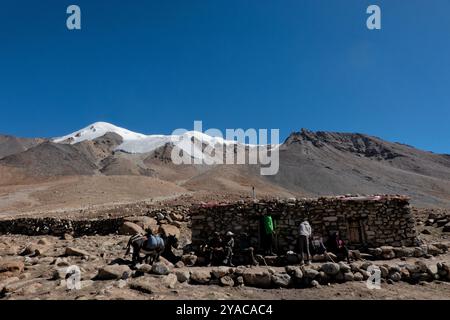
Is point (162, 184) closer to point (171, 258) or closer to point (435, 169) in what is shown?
point (171, 258)

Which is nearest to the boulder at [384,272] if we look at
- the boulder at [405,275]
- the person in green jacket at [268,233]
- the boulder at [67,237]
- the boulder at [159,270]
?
the boulder at [405,275]

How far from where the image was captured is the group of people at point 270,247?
1157 centimetres

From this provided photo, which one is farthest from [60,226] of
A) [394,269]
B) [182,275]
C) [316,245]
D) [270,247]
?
[394,269]

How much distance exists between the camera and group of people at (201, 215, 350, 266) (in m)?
11.6

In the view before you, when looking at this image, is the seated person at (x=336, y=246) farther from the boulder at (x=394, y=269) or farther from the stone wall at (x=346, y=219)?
the boulder at (x=394, y=269)

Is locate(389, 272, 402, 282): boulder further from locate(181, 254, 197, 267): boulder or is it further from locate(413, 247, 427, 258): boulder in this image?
locate(181, 254, 197, 267): boulder

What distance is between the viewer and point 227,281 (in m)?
9.38

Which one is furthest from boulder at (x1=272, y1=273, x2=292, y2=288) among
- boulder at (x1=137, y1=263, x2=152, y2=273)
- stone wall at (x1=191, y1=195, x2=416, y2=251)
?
stone wall at (x1=191, y1=195, x2=416, y2=251)

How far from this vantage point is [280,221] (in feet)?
43.6

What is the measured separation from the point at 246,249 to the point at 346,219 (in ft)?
13.1

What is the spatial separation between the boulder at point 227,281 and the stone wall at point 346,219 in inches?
148

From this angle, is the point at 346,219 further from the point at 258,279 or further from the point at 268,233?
the point at 258,279
